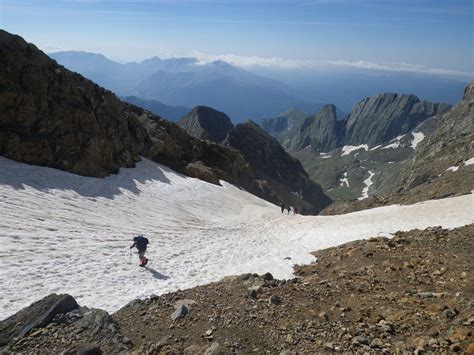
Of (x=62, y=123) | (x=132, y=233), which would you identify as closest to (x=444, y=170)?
(x=132, y=233)

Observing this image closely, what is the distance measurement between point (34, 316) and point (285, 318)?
28.0 ft

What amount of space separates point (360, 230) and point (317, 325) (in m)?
17.6

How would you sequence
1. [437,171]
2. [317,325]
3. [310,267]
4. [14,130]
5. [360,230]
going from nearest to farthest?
[317,325] → [310,267] → [360,230] → [14,130] → [437,171]

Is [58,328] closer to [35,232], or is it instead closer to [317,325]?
[317,325]

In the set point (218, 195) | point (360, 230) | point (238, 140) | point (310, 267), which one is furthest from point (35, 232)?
point (238, 140)

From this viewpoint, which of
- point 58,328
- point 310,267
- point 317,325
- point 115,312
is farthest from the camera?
point 310,267

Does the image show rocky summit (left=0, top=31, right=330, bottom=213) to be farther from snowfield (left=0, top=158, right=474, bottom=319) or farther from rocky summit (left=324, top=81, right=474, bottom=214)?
rocky summit (left=324, top=81, right=474, bottom=214)

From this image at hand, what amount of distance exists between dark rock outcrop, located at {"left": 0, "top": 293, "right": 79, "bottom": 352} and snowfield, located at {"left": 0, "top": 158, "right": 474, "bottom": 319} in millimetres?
1168

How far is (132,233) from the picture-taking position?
2478 cm

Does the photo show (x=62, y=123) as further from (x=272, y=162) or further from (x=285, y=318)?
(x=272, y=162)

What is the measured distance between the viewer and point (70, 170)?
108ft

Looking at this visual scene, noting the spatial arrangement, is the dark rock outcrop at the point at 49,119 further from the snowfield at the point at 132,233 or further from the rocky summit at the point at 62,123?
the snowfield at the point at 132,233

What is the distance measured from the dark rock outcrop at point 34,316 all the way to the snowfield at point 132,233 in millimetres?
1168

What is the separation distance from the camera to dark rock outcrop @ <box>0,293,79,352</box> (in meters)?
11.8
